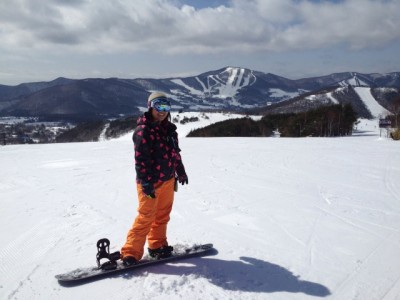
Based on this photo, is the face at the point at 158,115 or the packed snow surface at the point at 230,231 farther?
the face at the point at 158,115

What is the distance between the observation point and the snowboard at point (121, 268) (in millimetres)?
3672

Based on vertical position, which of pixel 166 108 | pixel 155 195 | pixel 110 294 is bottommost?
pixel 110 294

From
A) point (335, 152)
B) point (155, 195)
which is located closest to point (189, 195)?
point (155, 195)

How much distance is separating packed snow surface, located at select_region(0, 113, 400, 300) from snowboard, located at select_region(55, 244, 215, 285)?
8cm

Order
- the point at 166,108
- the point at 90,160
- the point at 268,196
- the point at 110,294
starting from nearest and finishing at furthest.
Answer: the point at 110,294
the point at 166,108
the point at 268,196
the point at 90,160

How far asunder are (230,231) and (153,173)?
194 centimetres

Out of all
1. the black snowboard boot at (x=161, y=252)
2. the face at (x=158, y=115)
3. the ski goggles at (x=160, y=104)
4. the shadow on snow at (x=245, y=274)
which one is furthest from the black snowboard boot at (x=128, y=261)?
the ski goggles at (x=160, y=104)

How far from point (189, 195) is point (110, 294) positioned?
4185 millimetres

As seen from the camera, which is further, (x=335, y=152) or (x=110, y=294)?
(x=335, y=152)

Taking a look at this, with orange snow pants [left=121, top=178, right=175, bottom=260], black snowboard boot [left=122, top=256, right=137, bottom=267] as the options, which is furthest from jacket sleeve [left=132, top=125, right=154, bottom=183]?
black snowboard boot [left=122, top=256, right=137, bottom=267]

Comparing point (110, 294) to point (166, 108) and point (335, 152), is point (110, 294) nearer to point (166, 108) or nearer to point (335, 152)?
point (166, 108)

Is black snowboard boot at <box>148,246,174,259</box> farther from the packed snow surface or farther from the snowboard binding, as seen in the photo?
the snowboard binding

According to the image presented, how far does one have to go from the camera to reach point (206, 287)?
3555 millimetres

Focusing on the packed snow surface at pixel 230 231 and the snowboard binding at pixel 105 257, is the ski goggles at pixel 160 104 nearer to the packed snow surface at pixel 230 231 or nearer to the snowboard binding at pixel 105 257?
the snowboard binding at pixel 105 257
